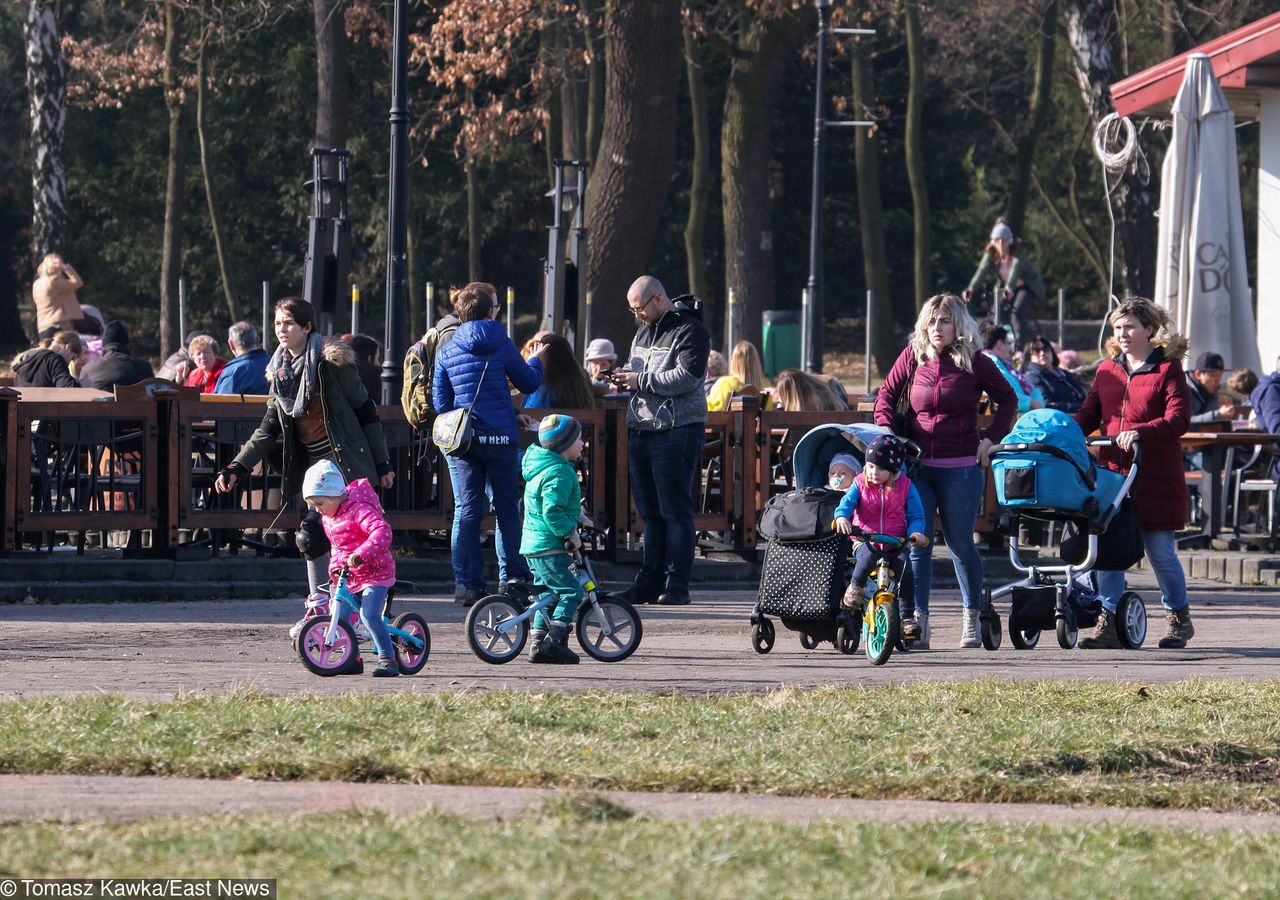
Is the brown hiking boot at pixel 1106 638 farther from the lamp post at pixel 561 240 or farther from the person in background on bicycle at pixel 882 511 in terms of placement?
the lamp post at pixel 561 240

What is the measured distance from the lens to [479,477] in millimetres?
12016

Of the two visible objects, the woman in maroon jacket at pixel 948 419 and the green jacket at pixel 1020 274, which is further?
the green jacket at pixel 1020 274

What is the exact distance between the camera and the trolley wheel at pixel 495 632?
975 centimetres

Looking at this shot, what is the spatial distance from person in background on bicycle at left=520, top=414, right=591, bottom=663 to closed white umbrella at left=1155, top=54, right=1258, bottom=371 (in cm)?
1052

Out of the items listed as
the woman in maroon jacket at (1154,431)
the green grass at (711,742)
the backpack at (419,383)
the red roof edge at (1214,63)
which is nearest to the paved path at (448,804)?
the green grass at (711,742)

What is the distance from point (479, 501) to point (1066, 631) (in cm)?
343

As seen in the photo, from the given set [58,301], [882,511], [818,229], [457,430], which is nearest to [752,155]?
[818,229]

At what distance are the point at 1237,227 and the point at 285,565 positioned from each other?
9863 mm

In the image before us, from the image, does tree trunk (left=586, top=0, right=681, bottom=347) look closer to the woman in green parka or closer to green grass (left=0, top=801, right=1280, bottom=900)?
the woman in green parka

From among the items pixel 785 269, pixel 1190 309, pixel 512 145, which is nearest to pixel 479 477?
pixel 1190 309

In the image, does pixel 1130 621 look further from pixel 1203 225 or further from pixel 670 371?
pixel 1203 225

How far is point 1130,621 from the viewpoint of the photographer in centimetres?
1084

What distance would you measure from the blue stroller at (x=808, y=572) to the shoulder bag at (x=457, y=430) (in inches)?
79.4

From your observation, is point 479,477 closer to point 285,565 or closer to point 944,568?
point 285,565
